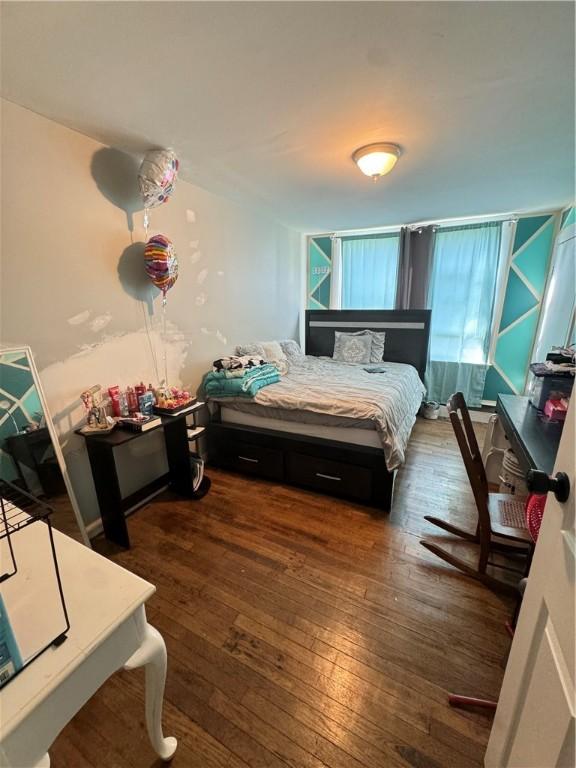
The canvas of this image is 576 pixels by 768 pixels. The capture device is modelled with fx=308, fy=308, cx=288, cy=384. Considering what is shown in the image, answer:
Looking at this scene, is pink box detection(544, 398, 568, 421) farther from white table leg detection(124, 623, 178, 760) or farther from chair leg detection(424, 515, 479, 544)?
white table leg detection(124, 623, 178, 760)

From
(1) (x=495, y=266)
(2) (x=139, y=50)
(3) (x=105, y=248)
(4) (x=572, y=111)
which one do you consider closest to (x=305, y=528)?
(3) (x=105, y=248)

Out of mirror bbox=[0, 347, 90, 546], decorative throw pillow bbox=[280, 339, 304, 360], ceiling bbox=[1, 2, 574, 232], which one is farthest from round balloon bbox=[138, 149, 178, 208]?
decorative throw pillow bbox=[280, 339, 304, 360]

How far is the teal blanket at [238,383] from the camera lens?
2.54 meters

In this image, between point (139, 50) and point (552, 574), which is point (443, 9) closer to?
point (139, 50)

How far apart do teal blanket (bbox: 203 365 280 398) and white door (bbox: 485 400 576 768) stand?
2.04 meters

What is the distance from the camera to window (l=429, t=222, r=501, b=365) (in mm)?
3711

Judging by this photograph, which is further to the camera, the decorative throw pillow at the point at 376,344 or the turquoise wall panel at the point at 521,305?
the decorative throw pillow at the point at 376,344

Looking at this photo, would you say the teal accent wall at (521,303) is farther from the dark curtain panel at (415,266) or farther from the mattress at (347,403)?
the mattress at (347,403)

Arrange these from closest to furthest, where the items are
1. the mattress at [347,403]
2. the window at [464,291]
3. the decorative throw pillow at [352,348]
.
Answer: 1. the mattress at [347,403]
2. the window at [464,291]
3. the decorative throw pillow at [352,348]

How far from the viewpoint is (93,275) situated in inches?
74.8

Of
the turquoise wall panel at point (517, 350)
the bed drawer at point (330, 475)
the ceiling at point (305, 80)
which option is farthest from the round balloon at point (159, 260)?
the turquoise wall panel at point (517, 350)

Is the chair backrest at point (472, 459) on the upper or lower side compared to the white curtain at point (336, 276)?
lower

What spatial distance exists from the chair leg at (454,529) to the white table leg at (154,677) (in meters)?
1.70

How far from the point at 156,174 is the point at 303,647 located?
8.58 ft
